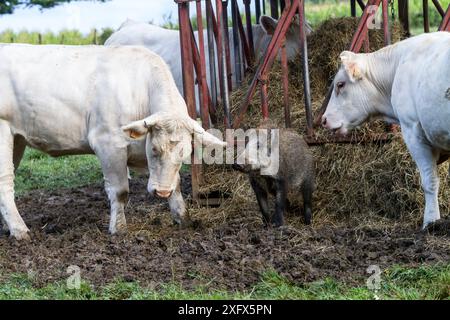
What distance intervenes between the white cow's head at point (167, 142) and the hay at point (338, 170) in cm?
135

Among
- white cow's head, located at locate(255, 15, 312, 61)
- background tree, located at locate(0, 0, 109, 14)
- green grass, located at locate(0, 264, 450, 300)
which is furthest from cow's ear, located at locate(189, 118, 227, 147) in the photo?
background tree, located at locate(0, 0, 109, 14)

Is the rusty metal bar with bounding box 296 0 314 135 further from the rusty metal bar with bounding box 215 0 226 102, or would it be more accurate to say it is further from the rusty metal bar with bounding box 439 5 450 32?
the rusty metal bar with bounding box 439 5 450 32

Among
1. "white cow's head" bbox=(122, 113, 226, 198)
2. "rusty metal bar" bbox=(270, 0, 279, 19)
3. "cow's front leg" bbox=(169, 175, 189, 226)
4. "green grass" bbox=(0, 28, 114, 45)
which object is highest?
"rusty metal bar" bbox=(270, 0, 279, 19)

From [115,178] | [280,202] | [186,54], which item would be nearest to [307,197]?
[280,202]

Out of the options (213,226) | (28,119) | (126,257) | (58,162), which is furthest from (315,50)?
(58,162)

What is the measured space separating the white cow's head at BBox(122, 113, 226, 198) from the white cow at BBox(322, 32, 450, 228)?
4.91ft

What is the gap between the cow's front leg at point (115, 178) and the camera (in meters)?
8.77

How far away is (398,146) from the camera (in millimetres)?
9164

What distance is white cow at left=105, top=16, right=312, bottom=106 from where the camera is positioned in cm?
1155

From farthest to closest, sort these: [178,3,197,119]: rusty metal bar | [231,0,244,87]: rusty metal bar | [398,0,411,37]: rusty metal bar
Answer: [398,0,411,37]: rusty metal bar → [231,0,244,87]: rusty metal bar → [178,3,197,119]: rusty metal bar

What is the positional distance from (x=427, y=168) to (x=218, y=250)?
2.02 meters

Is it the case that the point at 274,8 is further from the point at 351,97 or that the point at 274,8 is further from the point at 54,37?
the point at 54,37
